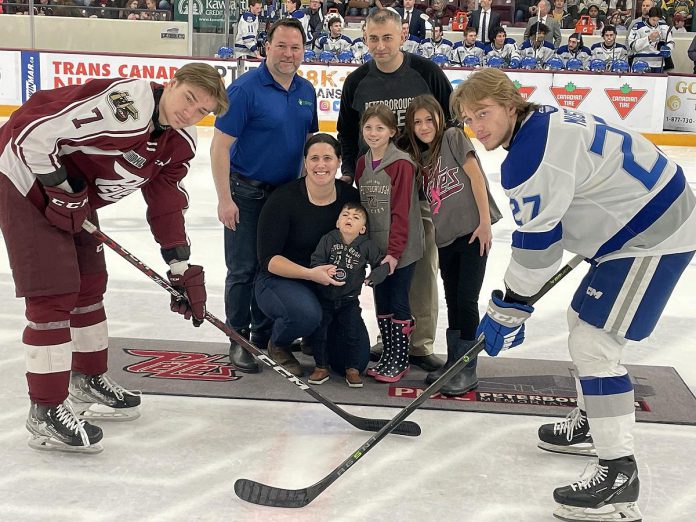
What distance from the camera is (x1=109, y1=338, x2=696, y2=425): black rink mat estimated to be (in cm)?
307

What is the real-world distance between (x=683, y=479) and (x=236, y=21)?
912 centimetres

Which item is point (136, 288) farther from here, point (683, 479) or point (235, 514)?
point (683, 479)

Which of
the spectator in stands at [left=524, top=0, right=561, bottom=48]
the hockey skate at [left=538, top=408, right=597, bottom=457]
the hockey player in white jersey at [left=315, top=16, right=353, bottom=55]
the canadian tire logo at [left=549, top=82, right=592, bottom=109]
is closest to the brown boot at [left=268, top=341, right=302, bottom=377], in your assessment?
the hockey skate at [left=538, top=408, right=597, bottom=457]

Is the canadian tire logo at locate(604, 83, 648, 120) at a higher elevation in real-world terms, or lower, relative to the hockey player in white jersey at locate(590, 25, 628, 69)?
lower

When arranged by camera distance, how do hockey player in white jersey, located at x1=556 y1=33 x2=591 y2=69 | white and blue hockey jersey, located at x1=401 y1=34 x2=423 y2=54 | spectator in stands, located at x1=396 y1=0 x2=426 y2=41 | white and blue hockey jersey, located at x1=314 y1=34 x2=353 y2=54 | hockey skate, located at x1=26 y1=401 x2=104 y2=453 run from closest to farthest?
hockey skate, located at x1=26 y1=401 x2=104 y2=453
white and blue hockey jersey, located at x1=314 y1=34 x2=353 y2=54
hockey player in white jersey, located at x1=556 y1=33 x2=591 y2=69
white and blue hockey jersey, located at x1=401 y1=34 x2=423 y2=54
spectator in stands, located at x1=396 y1=0 x2=426 y2=41

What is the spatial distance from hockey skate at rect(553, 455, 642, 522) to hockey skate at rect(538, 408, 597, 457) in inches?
15.2

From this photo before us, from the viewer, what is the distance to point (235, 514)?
2295 millimetres

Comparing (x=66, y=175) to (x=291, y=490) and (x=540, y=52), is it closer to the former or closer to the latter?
(x=291, y=490)

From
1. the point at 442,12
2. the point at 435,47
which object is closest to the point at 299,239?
the point at 435,47

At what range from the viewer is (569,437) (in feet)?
8.97

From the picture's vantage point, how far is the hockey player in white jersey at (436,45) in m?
10.9

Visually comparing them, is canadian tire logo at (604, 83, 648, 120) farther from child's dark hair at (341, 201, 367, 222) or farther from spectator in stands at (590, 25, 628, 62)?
child's dark hair at (341, 201, 367, 222)

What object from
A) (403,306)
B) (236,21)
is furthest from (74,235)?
(236,21)

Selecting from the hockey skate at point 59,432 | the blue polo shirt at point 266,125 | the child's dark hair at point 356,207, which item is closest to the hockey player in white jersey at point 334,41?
the blue polo shirt at point 266,125
